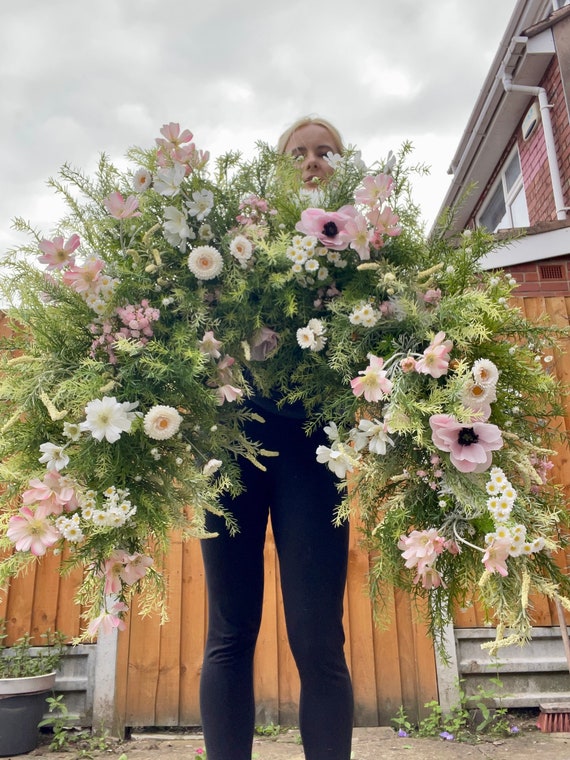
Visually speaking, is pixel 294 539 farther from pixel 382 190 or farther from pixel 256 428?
pixel 382 190

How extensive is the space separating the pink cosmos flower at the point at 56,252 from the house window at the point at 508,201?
20.1 feet

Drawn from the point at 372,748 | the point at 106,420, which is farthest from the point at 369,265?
the point at 372,748

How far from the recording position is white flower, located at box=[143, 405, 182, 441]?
1009mm

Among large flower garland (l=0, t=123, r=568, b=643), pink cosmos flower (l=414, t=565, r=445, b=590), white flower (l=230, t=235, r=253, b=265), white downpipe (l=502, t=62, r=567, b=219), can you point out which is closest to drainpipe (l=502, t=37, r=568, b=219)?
white downpipe (l=502, t=62, r=567, b=219)

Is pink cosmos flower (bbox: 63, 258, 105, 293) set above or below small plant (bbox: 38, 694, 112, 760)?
above

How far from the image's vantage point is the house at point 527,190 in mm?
2662

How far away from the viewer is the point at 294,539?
1.23m

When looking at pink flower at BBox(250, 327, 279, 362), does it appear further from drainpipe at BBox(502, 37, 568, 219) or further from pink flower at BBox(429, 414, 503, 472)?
drainpipe at BBox(502, 37, 568, 219)

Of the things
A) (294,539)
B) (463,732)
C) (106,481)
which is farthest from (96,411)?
(463,732)

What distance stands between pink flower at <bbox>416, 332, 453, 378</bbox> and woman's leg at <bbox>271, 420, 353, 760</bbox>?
392 mm

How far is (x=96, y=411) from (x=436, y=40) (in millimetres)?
5075

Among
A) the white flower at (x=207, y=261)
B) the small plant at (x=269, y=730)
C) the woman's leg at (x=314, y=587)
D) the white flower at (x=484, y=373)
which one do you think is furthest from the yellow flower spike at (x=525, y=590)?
the small plant at (x=269, y=730)

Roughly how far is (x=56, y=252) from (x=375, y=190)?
658mm

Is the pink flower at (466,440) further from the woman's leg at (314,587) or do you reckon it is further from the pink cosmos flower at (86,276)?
the pink cosmos flower at (86,276)
